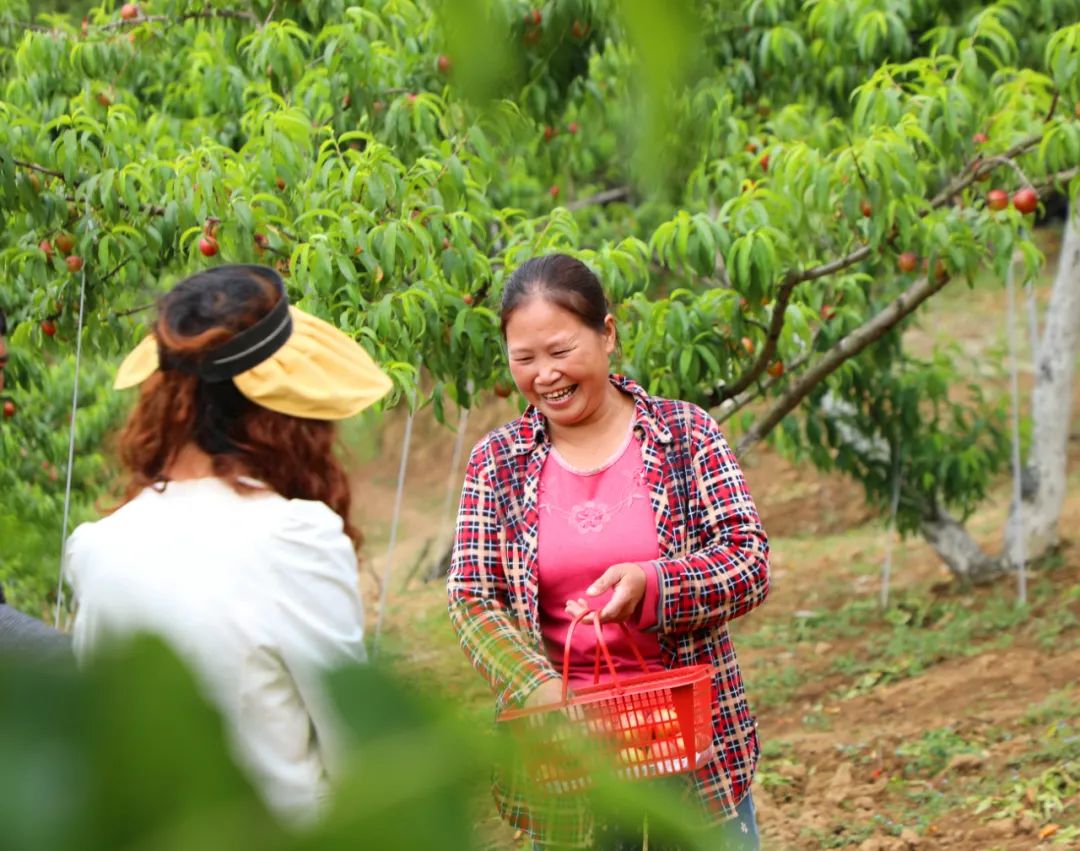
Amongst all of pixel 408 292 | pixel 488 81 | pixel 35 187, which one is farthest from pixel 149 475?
pixel 35 187

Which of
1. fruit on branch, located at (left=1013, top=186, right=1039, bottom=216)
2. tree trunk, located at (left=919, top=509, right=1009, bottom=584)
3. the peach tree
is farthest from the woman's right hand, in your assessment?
tree trunk, located at (left=919, top=509, right=1009, bottom=584)

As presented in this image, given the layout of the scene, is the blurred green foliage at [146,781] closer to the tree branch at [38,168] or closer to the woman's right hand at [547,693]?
the woman's right hand at [547,693]

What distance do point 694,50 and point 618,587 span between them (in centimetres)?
177

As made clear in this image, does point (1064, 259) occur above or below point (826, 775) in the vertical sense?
above

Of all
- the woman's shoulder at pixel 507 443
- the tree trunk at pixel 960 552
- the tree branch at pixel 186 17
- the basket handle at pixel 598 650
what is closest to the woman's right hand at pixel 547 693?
the basket handle at pixel 598 650

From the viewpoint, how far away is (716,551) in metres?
2.44

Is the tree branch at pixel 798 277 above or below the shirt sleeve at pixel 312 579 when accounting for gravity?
below

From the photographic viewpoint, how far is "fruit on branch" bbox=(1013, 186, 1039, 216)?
443cm

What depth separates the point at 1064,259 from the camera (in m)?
7.18

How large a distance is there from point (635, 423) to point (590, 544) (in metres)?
0.23

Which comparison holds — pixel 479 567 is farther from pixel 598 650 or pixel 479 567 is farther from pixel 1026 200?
pixel 1026 200

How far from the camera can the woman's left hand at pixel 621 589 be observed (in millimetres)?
2289

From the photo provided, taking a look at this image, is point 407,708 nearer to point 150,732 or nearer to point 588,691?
point 150,732

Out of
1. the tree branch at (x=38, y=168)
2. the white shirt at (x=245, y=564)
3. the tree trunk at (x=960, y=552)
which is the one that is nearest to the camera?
the white shirt at (x=245, y=564)
